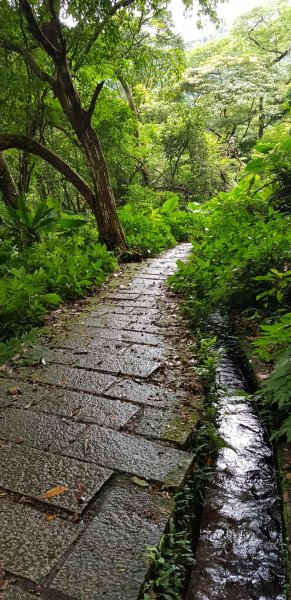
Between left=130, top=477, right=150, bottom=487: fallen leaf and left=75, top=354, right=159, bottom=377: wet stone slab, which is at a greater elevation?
left=75, top=354, right=159, bottom=377: wet stone slab

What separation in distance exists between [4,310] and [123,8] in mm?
5815

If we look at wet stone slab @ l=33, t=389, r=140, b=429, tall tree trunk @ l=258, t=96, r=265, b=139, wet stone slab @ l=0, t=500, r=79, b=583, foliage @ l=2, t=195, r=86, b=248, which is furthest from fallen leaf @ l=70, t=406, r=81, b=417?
tall tree trunk @ l=258, t=96, r=265, b=139

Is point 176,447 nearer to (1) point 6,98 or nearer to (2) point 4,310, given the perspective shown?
(2) point 4,310

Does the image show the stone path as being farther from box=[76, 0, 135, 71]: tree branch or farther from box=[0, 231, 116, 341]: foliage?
box=[76, 0, 135, 71]: tree branch

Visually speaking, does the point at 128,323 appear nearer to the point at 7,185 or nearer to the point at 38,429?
the point at 38,429

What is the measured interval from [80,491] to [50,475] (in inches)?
9.0

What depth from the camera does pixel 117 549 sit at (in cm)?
162

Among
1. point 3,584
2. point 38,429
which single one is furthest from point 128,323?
point 3,584

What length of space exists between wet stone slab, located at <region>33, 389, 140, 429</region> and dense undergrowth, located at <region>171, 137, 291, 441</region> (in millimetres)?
1029

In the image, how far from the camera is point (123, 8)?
646cm

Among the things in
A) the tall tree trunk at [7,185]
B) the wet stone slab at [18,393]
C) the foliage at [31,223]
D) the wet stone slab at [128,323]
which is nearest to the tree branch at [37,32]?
the foliage at [31,223]

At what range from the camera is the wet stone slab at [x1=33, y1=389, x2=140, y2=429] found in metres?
2.58

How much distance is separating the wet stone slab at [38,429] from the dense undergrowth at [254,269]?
1.34 m

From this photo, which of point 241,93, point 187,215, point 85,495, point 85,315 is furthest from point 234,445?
point 241,93
